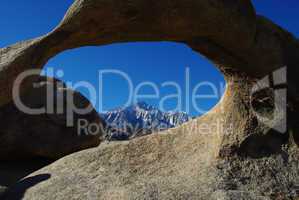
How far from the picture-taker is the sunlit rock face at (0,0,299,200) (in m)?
4.46

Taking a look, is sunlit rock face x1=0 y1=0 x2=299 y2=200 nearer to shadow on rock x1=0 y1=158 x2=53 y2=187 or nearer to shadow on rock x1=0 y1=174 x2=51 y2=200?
shadow on rock x1=0 y1=174 x2=51 y2=200

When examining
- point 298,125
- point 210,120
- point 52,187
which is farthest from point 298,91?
point 52,187

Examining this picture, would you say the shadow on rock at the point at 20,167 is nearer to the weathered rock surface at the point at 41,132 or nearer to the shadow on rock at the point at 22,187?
the weathered rock surface at the point at 41,132

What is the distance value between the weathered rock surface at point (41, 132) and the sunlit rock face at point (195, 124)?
3820 millimetres

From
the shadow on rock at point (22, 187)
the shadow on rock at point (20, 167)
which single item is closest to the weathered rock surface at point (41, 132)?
the shadow on rock at point (20, 167)

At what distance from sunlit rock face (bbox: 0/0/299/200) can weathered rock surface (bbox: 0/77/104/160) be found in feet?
12.5

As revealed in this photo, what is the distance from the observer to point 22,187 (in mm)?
6203

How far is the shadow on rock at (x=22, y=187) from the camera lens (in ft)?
19.6

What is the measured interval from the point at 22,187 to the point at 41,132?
4376 millimetres

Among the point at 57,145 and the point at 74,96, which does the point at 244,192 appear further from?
the point at 74,96

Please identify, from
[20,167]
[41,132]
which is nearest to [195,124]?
[41,132]

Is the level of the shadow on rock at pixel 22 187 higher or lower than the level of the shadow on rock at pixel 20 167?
higher

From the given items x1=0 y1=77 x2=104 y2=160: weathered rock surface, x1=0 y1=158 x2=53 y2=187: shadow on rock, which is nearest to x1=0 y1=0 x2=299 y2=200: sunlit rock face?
x1=0 y1=158 x2=53 y2=187: shadow on rock

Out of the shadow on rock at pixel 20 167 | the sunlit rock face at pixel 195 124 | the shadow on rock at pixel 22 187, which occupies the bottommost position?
the shadow on rock at pixel 20 167
